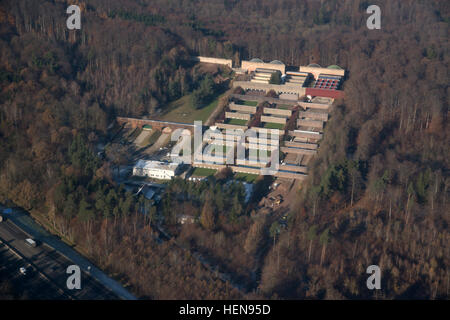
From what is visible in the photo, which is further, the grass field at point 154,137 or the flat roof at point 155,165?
the grass field at point 154,137

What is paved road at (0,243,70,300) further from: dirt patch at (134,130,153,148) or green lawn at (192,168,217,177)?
dirt patch at (134,130,153,148)

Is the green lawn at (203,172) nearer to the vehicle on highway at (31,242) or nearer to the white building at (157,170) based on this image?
the white building at (157,170)

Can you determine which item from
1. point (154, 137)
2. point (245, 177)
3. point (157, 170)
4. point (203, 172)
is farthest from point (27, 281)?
point (154, 137)

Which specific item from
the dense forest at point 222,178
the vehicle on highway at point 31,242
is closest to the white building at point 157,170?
the dense forest at point 222,178

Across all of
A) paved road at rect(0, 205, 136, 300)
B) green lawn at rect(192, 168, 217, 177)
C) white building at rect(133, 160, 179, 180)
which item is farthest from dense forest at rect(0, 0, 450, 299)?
green lawn at rect(192, 168, 217, 177)

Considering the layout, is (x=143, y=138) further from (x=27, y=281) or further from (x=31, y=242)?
(x=27, y=281)
